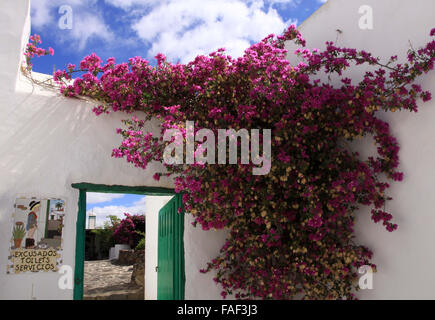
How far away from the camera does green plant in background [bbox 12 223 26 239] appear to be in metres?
3.75

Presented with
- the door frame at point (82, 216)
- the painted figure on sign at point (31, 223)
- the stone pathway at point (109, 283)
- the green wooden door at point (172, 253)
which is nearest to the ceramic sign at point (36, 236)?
the painted figure on sign at point (31, 223)

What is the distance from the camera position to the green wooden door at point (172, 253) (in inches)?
183

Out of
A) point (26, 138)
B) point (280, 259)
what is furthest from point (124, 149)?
point (280, 259)

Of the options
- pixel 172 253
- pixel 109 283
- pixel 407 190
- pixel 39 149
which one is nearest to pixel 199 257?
pixel 172 253

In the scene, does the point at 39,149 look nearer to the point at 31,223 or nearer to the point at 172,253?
the point at 31,223

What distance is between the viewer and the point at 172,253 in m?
4.90

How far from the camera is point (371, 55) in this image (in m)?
4.03

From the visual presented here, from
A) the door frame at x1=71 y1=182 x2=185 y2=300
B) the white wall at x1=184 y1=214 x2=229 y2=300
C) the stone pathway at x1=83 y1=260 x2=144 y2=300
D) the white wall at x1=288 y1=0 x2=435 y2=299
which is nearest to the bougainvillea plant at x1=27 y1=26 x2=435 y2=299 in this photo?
the white wall at x1=288 y1=0 x2=435 y2=299

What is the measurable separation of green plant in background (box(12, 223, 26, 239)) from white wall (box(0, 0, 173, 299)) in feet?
0.18

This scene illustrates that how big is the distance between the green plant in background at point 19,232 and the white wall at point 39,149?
0.18 feet

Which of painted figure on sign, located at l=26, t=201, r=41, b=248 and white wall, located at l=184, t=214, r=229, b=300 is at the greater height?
painted figure on sign, located at l=26, t=201, r=41, b=248

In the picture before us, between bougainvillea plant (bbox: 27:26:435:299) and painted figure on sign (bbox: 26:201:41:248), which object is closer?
bougainvillea plant (bbox: 27:26:435:299)

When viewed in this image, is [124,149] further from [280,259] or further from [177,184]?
[280,259]

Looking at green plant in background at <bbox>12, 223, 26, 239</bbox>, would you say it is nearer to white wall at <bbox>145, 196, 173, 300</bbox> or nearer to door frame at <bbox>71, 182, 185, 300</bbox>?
door frame at <bbox>71, 182, 185, 300</bbox>
